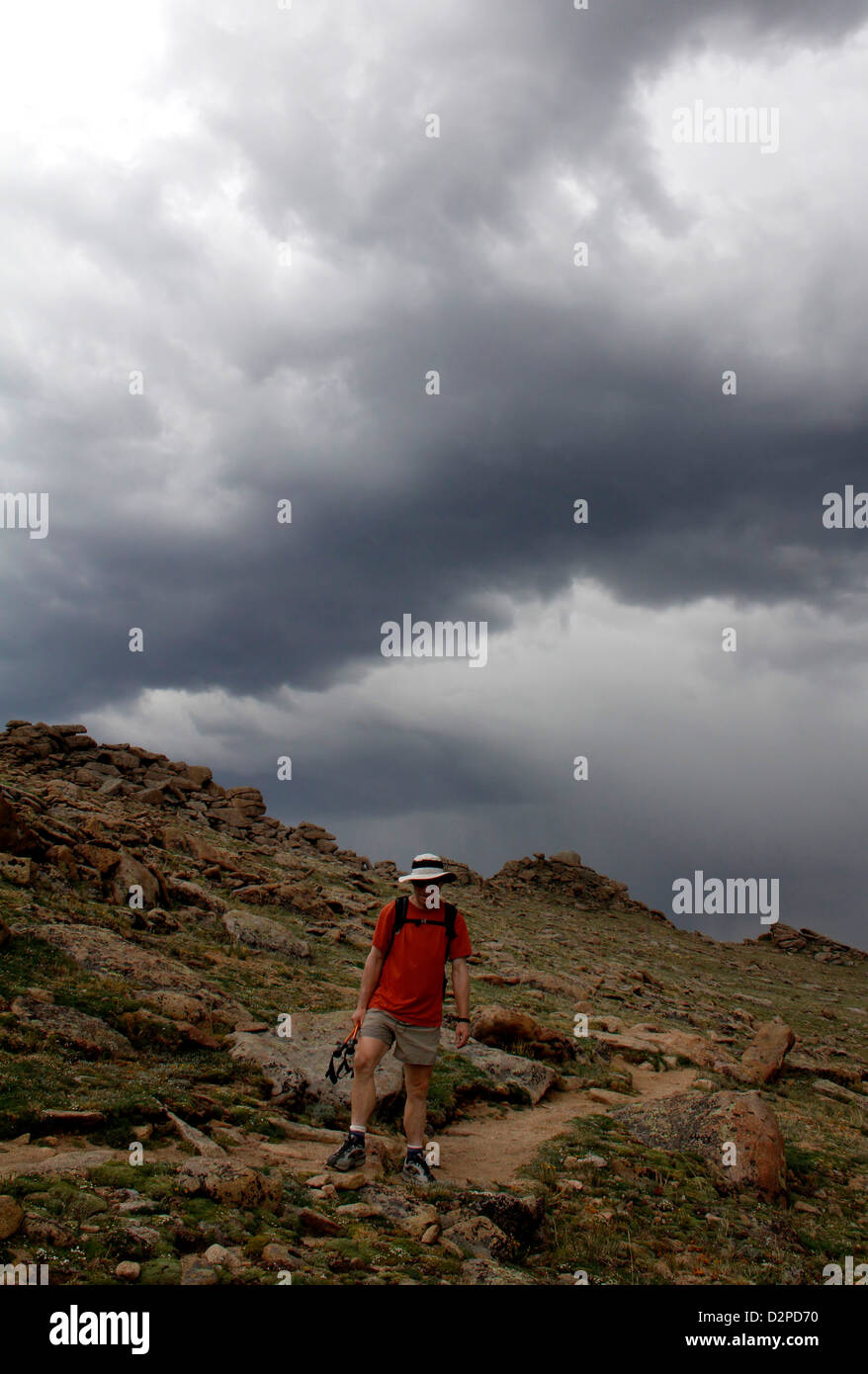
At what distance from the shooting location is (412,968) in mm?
9195

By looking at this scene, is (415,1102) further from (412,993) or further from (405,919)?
(405,919)

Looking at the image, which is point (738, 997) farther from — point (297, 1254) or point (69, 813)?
point (297, 1254)

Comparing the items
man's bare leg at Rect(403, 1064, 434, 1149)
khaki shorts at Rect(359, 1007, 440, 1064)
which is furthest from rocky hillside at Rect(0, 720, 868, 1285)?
khaki shorts at Rect(359, 1007, 440, 1064)

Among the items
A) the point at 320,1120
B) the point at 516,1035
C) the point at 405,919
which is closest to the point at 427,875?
the point at 405,919

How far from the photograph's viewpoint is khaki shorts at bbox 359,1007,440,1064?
9102mm

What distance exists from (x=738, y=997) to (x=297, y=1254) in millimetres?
36673

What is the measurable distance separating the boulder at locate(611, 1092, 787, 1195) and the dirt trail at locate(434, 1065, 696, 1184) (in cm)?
106

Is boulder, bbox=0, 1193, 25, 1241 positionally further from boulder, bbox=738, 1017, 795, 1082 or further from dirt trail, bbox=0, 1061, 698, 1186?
boulder, bbox=738, 1017, 795, 1082

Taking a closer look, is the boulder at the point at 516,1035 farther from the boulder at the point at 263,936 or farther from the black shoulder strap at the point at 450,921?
the black shoulder strap at the point at 450,921

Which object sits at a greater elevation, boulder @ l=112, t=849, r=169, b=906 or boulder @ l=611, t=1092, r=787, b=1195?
boulder @ l=112, t=849, r=169, b=906

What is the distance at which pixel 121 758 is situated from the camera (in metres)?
50.5

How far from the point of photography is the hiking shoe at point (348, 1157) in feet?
28.5
